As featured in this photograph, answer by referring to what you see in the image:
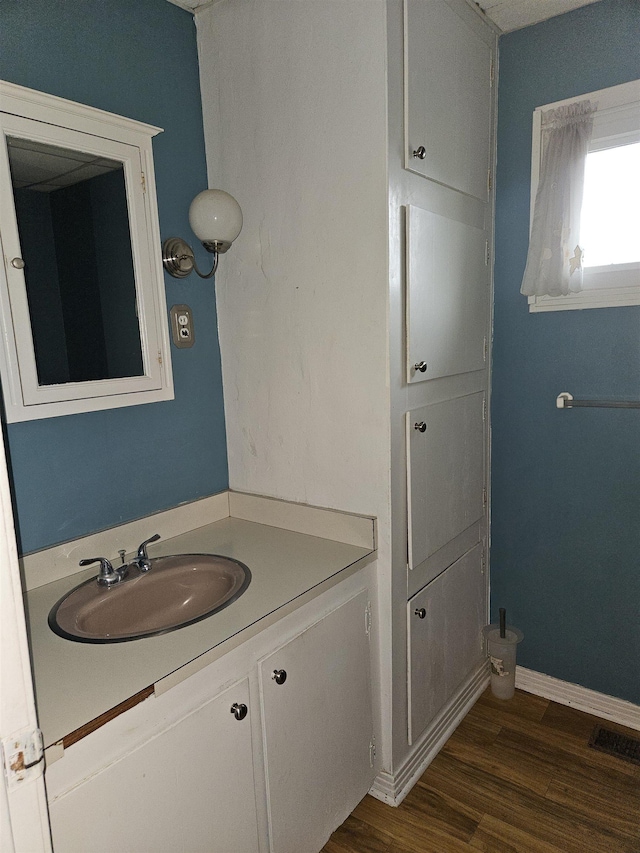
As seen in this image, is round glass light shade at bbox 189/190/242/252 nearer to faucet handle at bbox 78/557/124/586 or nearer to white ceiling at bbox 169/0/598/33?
white ceiling at bbox 169/0/598/33

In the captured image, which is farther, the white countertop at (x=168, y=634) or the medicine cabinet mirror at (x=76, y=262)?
the medicine cabinet mirror at (x=76, y=262)

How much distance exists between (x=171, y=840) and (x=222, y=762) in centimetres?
16

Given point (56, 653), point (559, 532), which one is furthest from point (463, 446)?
point (56, 653)

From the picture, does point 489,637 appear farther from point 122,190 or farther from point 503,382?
point 122,190

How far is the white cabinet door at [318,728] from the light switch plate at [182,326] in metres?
0.95

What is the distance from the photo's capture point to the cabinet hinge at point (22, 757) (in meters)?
0.67

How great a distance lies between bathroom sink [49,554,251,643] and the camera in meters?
1.39

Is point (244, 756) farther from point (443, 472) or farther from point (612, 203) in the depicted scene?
point (612, 203)

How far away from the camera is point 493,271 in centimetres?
214

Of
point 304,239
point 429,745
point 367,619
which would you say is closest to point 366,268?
point 304,239

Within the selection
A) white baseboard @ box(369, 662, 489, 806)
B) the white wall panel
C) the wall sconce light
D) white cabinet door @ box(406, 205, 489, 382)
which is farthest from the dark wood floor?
the wall sconce light

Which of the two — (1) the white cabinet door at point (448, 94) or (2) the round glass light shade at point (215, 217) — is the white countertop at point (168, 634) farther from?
(1) the white cabinet door at point (448, 94)

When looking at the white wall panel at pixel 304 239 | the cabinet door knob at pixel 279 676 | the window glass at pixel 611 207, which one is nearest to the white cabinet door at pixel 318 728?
the cabinet door knob at pixel 279 676

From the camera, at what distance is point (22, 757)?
0.68 meters
